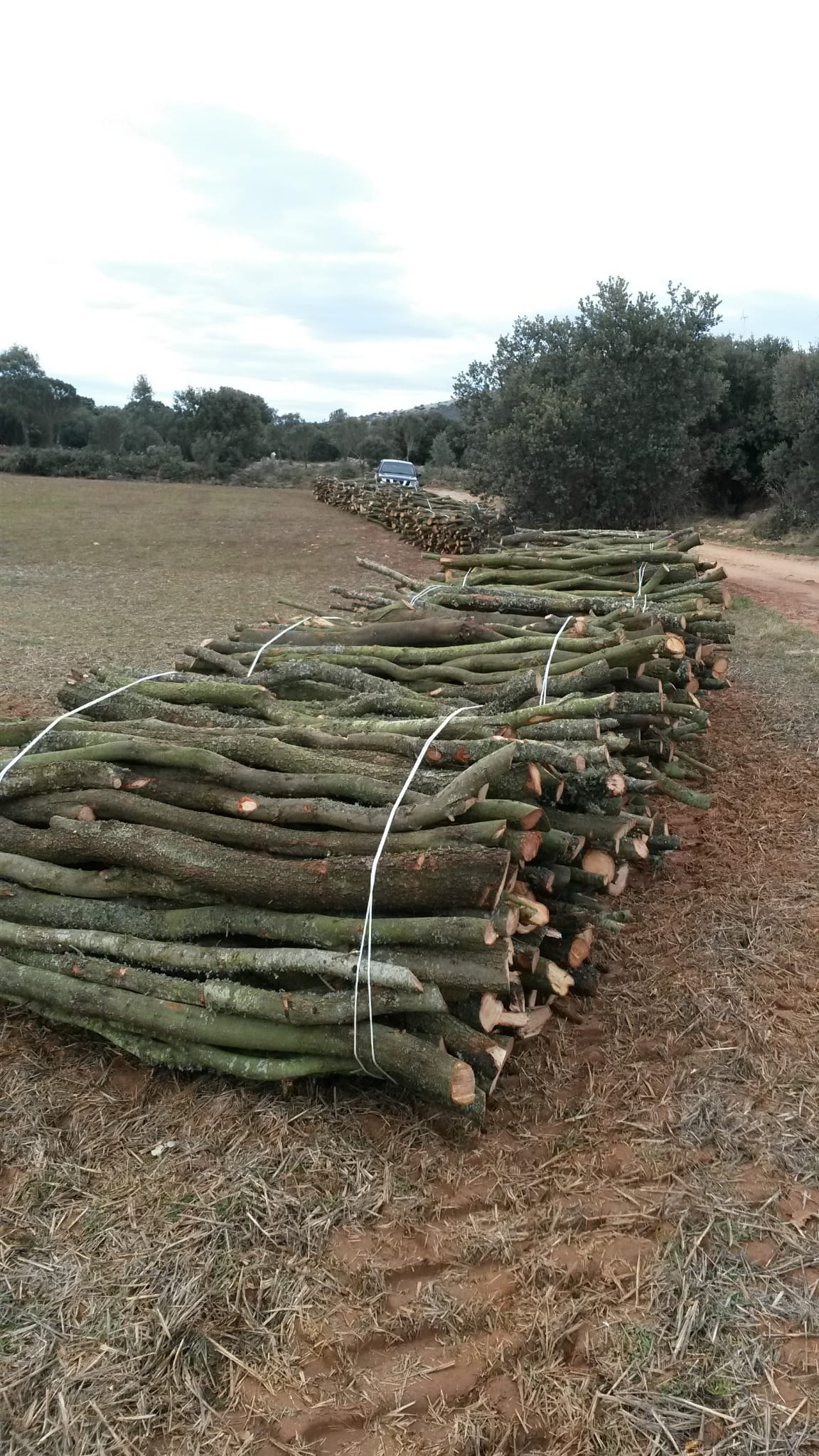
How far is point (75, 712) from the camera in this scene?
14.6 feet

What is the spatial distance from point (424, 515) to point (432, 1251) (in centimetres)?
1755

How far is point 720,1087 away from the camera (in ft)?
10.8

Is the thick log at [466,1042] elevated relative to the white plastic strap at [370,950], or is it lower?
lower

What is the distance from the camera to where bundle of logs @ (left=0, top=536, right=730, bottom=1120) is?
2.99 m

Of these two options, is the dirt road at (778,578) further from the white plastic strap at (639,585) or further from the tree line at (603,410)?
the white plastic strap at (639,585)

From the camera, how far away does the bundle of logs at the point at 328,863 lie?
299cm

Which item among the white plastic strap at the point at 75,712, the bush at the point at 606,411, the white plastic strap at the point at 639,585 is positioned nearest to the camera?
the white plastic strap at the point at 75,712

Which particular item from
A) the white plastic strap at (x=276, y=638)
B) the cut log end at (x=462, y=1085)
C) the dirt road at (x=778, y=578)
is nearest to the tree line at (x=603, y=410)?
the dirt road at (x=778, y=578)

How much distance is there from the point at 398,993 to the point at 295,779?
103cm

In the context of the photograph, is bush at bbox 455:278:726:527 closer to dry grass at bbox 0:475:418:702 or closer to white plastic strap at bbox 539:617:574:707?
dry grass at bbox 0:475:418:702

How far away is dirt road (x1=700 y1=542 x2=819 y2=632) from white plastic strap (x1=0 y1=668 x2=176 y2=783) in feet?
30.9

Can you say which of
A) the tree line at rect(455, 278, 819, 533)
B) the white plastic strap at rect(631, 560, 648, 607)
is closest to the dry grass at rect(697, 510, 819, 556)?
the tree line at rect(455, 278, 819, 533)

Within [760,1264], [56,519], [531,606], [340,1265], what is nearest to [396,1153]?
[340,1265]

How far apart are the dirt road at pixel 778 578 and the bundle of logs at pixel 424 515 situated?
4.44 meters
